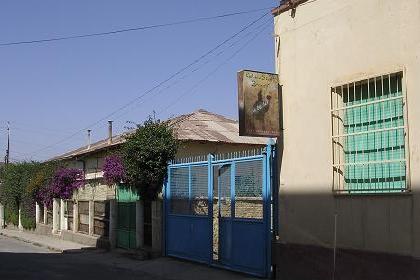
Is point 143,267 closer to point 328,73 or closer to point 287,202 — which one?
point 287,202

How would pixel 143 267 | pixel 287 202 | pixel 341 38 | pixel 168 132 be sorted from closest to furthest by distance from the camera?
1. pixel 341 38
2. pixel 287 202
3. pixel 143 267
4. pixel 168 132

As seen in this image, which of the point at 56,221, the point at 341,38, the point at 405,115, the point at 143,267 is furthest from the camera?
the point at 56,221

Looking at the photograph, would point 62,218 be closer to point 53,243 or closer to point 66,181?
point 66,181

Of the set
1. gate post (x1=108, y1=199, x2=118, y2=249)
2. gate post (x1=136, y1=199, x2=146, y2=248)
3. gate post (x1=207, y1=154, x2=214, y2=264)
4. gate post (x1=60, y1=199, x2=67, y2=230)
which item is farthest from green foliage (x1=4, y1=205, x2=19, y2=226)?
gate post (x1=207, y1=154, x2=214, y2=264)

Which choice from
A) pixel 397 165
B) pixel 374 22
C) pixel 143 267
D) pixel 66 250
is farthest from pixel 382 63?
pixel 66 250

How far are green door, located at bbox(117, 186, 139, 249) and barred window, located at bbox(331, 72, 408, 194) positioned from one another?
30.6 feet

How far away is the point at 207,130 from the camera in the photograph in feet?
79.8

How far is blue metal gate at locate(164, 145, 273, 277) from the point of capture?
12281 mm

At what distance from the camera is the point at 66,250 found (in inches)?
811

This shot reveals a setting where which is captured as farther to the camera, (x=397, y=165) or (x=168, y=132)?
(x=168, y=132)

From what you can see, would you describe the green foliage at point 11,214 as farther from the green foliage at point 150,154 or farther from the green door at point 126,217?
the green foliage at point 150,154

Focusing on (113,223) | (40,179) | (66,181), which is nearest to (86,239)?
(113,223)

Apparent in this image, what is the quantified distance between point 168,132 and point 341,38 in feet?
26.3

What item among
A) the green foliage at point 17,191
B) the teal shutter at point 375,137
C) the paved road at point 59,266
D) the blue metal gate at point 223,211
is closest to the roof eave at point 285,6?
the teal shutter at point 375,137
